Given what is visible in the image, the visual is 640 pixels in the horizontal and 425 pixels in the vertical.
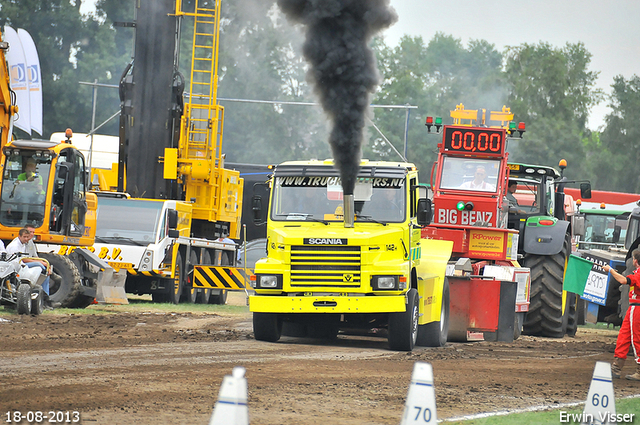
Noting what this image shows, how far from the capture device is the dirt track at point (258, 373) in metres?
7.97

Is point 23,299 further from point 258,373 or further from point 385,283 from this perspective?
point 258,373

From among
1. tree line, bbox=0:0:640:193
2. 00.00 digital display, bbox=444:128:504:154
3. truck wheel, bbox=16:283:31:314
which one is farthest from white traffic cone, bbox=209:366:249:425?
tree line, bbox=0:0:640:193

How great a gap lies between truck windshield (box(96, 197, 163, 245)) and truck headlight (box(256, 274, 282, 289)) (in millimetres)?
9349

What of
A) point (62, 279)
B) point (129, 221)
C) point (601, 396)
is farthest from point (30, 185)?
A: point (601, 396)

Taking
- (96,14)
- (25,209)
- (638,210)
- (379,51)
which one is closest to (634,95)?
(379,51)

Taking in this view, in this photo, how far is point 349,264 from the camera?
1293 cm

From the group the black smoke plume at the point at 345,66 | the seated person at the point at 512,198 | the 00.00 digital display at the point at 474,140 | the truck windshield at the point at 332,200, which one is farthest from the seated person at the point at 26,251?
the seated person at the point at 512,198

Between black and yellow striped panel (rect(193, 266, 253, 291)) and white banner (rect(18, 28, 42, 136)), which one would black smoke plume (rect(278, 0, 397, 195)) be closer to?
black and yellow striped panel (rect(193, 266, 253, 291))

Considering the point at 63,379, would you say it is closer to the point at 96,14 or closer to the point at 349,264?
the point at 349,264

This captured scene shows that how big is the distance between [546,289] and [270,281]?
19.8ft

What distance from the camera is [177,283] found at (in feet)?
75.5

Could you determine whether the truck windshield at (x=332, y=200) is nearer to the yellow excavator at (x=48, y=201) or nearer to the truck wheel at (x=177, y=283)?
the yellow excavator at (x=48, y=201)

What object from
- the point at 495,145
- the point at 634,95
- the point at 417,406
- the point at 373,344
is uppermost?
the point at 634,95

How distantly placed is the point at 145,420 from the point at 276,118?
2009 inches
